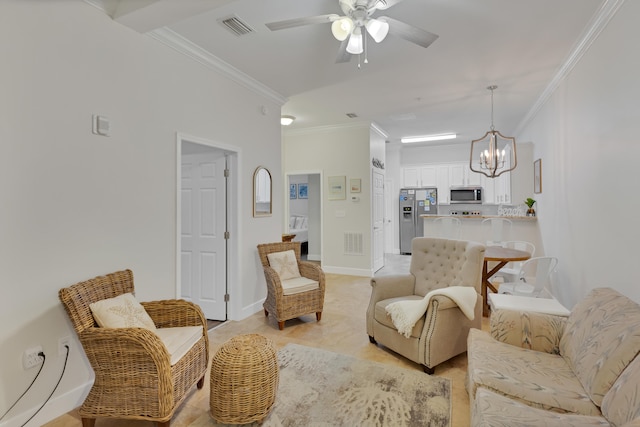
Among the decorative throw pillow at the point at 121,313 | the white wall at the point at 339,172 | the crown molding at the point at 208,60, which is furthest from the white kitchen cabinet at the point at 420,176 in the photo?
the decorative throw pillow at the point at 121,313

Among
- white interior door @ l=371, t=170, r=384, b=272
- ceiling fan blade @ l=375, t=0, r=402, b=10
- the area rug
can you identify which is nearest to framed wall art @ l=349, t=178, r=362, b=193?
white interior door @ l=371, t=170, r=384, b=272

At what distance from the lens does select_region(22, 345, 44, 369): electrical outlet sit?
1.88 meters

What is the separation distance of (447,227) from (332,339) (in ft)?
10.1

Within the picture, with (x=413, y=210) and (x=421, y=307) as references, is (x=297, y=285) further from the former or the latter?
(x=413, y=210)

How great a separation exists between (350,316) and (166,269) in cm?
214

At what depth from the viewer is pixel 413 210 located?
8.41 m

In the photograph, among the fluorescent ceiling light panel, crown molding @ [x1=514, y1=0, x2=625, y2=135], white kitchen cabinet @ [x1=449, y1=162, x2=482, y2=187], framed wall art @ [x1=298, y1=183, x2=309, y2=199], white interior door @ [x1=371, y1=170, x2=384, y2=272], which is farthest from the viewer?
framed wall art @ [x1=298, y1=183, x2=309, y2=199]

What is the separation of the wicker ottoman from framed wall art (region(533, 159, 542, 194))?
5.16m

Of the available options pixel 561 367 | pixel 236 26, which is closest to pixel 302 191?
pixel 236 26

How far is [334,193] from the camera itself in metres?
6.14

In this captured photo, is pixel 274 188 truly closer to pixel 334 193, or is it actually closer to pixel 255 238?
pixel 255 238

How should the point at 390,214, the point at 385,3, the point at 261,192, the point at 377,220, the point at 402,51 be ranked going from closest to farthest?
1. the point at 385,3
2. the point at 402,51
3. the point at 261,192
4. the point at 377,220
5. the point at 390,214

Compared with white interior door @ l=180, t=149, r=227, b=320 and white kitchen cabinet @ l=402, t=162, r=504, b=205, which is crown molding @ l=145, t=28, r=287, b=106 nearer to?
white interior door @ l=180, t=149, r=227, b=320

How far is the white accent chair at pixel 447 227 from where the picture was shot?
17.4 ft
